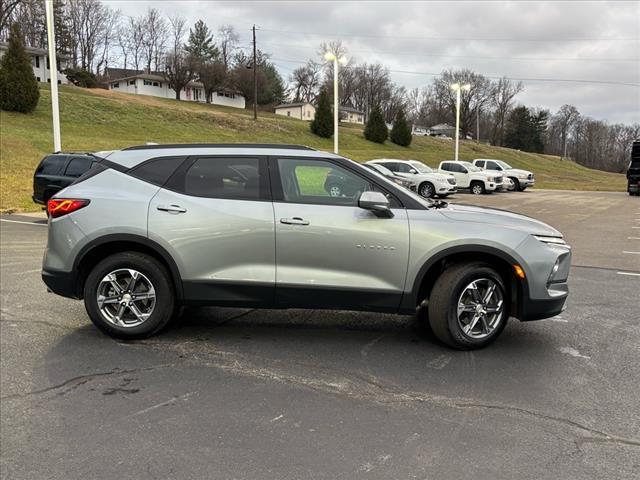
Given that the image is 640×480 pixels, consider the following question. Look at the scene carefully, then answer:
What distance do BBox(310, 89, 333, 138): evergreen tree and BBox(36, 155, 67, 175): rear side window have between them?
4201cm

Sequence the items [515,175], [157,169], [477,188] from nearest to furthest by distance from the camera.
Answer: [157,169]
[477,188]
[515,175]

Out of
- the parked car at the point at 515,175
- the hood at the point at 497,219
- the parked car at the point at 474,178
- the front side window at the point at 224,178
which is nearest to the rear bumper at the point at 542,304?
the hood at the point at 497,219

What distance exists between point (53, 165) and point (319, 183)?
11.8 metres

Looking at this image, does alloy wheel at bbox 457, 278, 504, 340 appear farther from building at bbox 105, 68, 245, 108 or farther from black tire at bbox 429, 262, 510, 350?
building at bbox 105, 68, 245, 108

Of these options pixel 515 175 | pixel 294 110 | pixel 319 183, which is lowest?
pixel 515 175

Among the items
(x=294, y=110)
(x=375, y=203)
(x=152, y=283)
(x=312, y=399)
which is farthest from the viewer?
(x=294, y=110)

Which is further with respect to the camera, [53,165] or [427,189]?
[427,189]

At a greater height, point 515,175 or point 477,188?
point 515,175

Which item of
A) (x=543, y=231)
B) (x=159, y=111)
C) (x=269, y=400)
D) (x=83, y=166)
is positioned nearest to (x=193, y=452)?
(x=269, y=400)

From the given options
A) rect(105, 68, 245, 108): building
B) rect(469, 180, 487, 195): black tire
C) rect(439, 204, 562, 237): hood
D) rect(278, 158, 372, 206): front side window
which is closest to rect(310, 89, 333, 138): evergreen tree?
rect(469, 180, 487, 195): black tire

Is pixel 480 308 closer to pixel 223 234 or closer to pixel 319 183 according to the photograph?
pixel 319 183

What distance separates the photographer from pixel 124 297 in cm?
489

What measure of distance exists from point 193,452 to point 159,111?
49247 mm

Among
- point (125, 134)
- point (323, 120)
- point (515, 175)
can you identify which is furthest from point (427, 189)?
point (323, 120)
